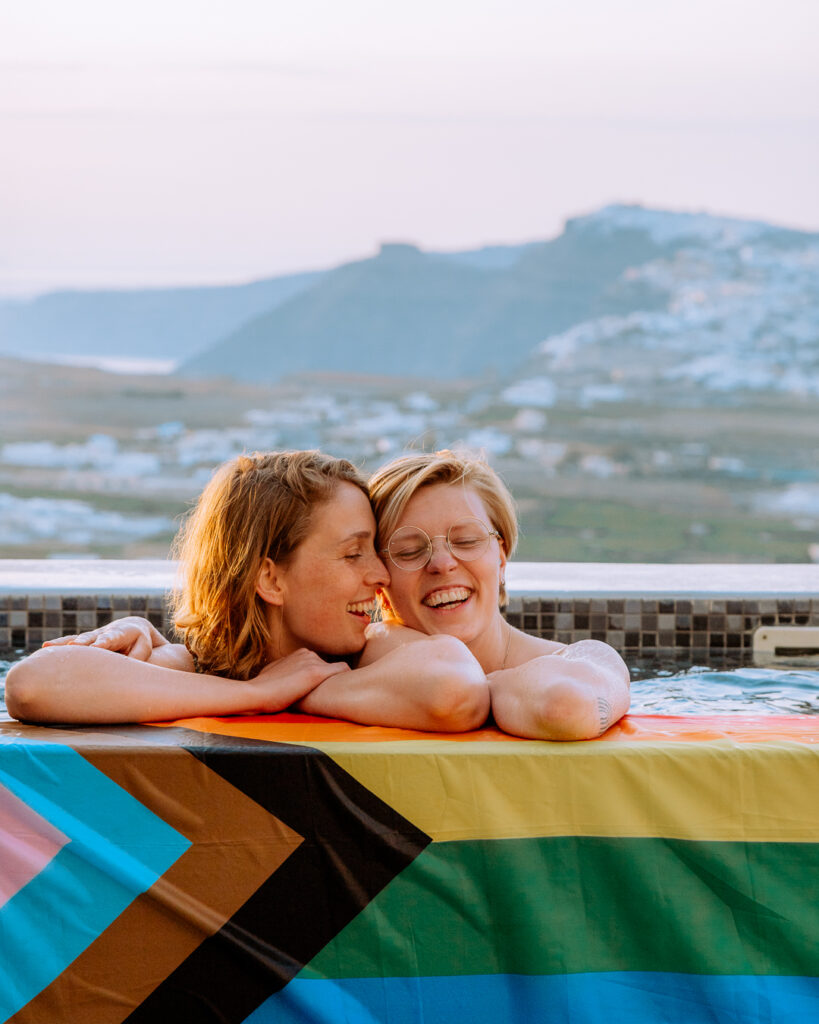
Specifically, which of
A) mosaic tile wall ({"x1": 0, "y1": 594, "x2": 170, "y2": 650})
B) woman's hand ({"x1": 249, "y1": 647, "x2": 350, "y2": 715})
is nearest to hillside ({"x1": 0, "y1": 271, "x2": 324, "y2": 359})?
mosaic tile wall ({"x1": 0, "y1": 594, "x2": 170, "y2": 650})

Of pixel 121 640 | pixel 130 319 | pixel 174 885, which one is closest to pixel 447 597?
pixel 121 640

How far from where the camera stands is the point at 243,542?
2031 mm

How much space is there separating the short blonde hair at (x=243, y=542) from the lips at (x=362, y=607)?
0.48 feet

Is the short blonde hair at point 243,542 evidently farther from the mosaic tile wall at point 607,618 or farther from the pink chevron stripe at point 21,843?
the mosaic tile wall at point 607,618

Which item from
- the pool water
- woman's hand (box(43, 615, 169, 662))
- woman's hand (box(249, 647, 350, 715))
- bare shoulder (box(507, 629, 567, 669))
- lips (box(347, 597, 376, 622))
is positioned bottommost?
the pool water

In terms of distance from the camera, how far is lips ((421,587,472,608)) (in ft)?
6.79

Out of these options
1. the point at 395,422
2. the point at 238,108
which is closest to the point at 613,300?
the point at 395,422

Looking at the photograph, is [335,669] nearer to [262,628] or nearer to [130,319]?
[262,628]

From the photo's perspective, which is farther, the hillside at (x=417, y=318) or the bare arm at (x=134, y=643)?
the hillside at (x=417, y=318)

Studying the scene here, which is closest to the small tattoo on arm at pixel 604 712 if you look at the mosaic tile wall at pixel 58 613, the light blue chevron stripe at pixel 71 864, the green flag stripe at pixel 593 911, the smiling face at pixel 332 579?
the green flag stripe at pixel 593 911

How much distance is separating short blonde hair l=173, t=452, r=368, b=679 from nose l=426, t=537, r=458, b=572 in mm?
194

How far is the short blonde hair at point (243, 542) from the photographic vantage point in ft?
6.64

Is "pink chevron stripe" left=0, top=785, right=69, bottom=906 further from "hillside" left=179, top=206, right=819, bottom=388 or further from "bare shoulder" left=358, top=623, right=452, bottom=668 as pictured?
"hillside" left=179, top=206, right=819, bottom=388

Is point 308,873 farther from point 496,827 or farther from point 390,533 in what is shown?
point 390,533
